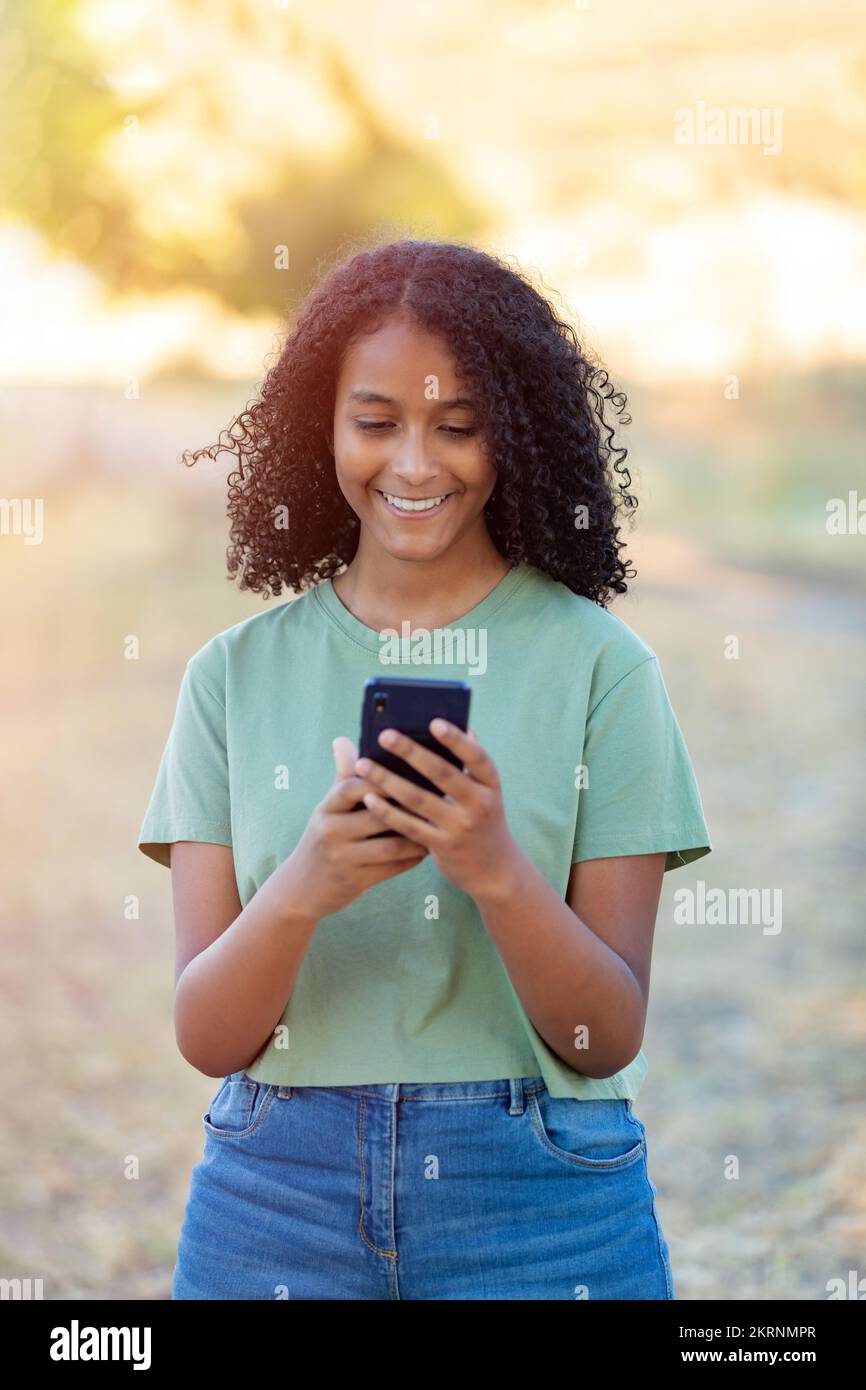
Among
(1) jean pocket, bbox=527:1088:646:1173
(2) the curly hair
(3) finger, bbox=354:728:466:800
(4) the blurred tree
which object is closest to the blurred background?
(4) the blurred tree

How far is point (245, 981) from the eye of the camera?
1403 mm

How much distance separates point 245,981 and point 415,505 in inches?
19.4

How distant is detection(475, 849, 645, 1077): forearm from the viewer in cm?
132

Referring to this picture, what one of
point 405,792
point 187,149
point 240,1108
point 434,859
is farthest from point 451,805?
point 187,149

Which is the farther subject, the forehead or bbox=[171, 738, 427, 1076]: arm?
the forehead

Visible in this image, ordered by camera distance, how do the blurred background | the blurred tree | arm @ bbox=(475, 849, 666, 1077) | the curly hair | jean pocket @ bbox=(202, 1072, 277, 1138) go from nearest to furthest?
arm @ bbox=(475, 849, 666, 1077)
jean pocket @ bbox=(202, 1072, 277, 1138)
the curly hair
the blurred background
the blurred tree

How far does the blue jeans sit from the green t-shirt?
0.03 meters

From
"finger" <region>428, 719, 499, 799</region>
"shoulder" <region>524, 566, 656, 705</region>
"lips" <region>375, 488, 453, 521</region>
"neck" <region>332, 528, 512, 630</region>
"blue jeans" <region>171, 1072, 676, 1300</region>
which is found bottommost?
"blue jeans" <region>171, 1072, 676, 1300</region>

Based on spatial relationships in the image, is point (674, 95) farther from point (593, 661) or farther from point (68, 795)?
point (593, 661)

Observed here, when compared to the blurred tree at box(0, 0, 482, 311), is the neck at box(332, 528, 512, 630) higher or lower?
lower

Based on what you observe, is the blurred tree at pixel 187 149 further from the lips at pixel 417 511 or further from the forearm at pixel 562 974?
the forearm at pixel 562 974

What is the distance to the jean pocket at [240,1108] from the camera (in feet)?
4.71

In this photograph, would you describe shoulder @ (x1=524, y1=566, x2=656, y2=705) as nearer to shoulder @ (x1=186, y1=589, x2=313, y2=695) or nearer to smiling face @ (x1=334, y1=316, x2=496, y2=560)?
smiling face @ (x1=334, y1=316, x2=496, y2=560)
